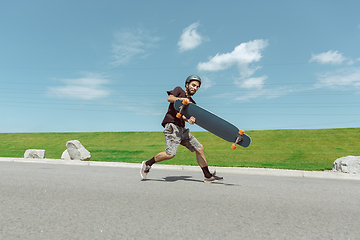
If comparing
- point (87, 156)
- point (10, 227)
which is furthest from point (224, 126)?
point (87, 156)

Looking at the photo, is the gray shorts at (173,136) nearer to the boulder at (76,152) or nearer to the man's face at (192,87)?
the man's face at (192,87)

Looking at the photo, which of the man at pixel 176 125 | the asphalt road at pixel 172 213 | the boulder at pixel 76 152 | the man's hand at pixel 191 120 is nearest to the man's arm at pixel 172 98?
the man at pixel 176 125

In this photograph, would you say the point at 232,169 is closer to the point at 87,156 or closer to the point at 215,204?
the point at 215,204

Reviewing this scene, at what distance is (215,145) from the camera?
20.3 meters

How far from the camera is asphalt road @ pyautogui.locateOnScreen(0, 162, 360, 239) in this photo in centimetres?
250

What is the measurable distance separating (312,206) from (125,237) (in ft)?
8.92

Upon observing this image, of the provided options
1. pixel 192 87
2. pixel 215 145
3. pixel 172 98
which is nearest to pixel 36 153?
pixel 172 98

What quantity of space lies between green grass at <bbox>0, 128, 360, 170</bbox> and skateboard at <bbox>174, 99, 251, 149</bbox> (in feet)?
27.2

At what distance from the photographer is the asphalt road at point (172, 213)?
250cm

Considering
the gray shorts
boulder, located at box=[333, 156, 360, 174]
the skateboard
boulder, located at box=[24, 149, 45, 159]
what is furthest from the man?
boulder, located at box=[24, 149, 45, 159]

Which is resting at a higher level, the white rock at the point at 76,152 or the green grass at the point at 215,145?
the green grass at the point at 215,145

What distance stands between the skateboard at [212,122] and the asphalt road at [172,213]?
1.24 m

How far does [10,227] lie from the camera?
2.57 m

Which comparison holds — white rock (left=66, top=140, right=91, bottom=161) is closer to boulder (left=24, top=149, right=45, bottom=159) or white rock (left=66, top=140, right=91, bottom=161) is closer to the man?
boulder (left=24, top=149, right=45, bottom=159)
